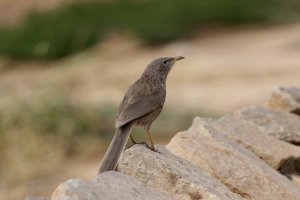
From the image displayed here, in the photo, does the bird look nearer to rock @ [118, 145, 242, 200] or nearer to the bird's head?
the bird's head

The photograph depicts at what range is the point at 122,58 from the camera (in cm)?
1977

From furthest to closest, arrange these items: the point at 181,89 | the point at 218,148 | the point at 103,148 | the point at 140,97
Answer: the point at 181,89, the point at 103,148, the point at 140,97, the point at 218,148

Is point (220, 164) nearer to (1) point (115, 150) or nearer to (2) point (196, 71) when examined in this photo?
(1) point (115, 150)

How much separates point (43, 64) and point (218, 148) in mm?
14650

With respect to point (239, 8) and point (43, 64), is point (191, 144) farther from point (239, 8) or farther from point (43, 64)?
point (239, 8)

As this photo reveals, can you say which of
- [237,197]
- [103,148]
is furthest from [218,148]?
[103,148]

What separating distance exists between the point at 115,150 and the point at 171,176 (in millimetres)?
527

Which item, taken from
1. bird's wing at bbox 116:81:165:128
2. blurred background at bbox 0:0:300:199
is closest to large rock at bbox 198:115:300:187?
bird's wing at bbox 116:81:165:128

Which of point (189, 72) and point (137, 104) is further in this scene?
point (189, 72)

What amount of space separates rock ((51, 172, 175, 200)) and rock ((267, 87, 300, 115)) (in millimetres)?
2522

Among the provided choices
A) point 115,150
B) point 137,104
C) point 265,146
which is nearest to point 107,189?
point 115,150

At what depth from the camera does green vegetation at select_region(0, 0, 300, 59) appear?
2073 cm

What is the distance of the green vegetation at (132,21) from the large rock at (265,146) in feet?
45.3

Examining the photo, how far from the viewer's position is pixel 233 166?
5.84 meters
